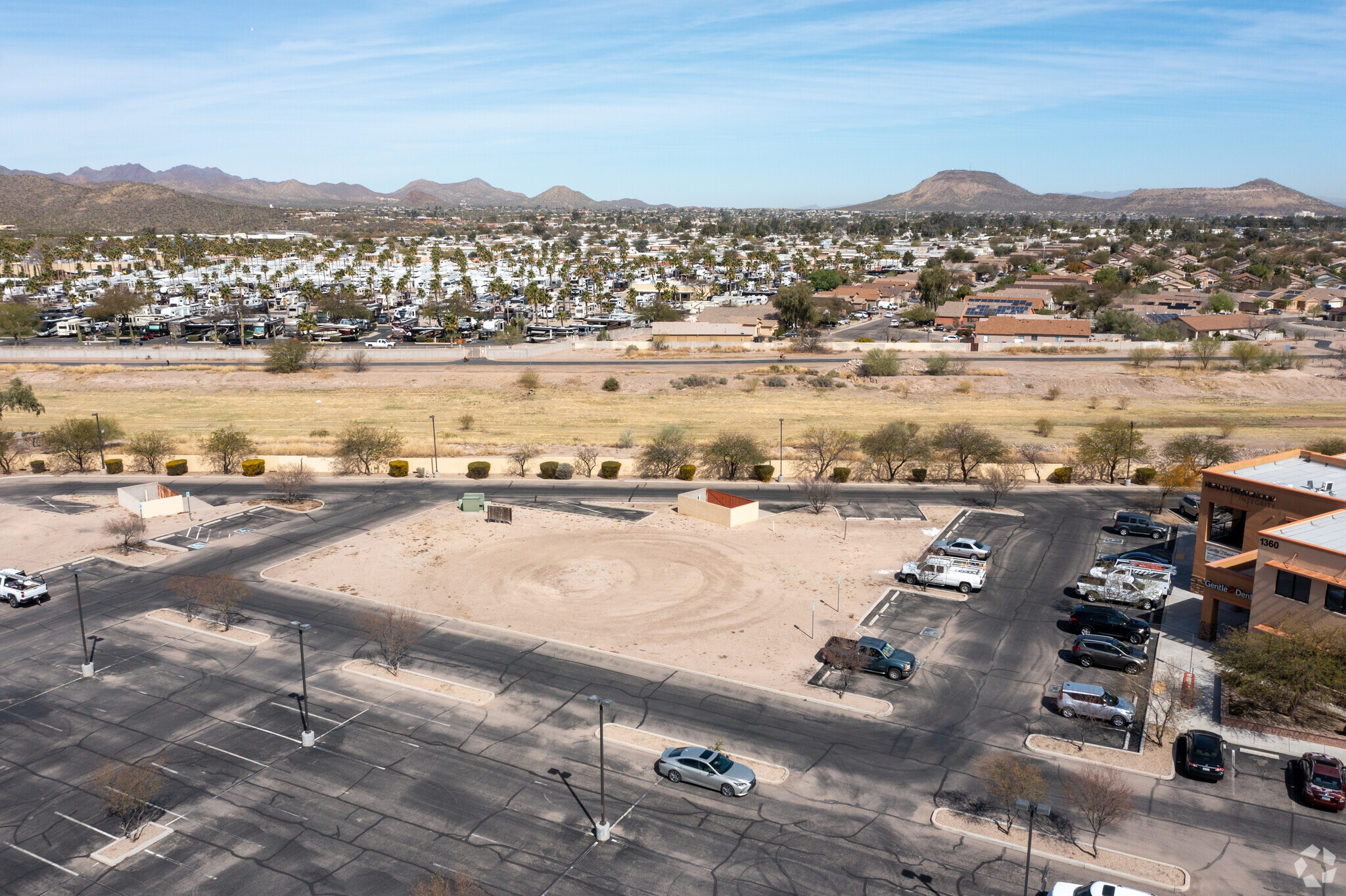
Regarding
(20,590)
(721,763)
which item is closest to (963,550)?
(721,763)

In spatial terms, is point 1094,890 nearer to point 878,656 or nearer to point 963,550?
point 878,656

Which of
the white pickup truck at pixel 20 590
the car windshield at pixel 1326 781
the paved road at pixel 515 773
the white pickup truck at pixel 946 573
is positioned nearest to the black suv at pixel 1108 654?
the paved road at pixel 515 773

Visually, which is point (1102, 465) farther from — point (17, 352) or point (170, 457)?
point (17, 352)

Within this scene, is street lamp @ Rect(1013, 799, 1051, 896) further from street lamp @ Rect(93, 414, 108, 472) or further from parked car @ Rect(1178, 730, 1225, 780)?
street lamp @ Rect(93, 414, 108, 472)

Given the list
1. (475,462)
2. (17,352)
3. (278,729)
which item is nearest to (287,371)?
(17,352)

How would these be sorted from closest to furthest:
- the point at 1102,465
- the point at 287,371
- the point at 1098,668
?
the point at 1098,668 < the point at 1102,465 < the point at 287,371

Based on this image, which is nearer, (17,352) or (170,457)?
(170,457)

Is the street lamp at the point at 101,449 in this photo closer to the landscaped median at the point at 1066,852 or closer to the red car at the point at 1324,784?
the landscaped median at the point at 1066,852
